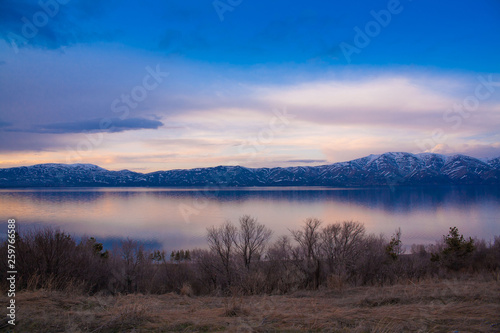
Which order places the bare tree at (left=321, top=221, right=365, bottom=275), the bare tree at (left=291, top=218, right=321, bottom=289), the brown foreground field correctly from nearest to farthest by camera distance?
the brown foreground field
the bare tree at (left=291, top=218, right=321, bottom=289)
the bare tree at (left=321, top=221, right=365, bottom=275)

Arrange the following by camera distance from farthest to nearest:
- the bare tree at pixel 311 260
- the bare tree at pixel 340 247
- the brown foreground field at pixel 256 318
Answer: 1. the bare tree at pixel 340 247
2. the bare tree at pixel 311 260
3. the brown foreground field at pixel 256 318

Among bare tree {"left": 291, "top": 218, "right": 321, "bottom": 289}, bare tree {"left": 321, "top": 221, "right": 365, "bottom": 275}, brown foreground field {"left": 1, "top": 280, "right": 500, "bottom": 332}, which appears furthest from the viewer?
bare tree {"left": 321, "top": 221, "right": 365, "bottom": 275}

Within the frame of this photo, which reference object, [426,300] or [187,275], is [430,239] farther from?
[426,300]

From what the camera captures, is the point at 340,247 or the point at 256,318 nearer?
the point at 256,318

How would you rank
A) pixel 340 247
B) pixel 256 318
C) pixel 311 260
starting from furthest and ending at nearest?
pixel 340 247
pixel 311 260
pixel 256 318

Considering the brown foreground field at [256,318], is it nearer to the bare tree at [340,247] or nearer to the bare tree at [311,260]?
the bare tree at [311,260]

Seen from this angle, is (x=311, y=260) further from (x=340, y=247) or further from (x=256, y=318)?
(x=256, y=318)

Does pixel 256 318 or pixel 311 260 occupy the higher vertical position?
pixel 256 318

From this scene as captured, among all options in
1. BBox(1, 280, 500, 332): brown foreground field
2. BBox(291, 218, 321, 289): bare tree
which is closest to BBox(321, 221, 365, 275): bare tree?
BBox(291, 218, 321, 289): bare tree

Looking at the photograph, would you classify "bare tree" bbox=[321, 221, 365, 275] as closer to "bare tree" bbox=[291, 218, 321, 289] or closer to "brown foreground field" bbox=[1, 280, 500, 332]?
"bare tree" bbox=[291, 218, 321, 289]

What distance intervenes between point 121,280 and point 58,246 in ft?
52.7

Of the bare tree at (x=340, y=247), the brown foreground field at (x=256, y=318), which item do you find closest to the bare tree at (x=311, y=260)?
the bare tree at (x=340, y=247)

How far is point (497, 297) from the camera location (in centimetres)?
657

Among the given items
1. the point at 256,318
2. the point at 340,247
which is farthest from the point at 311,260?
the point at 256,318
